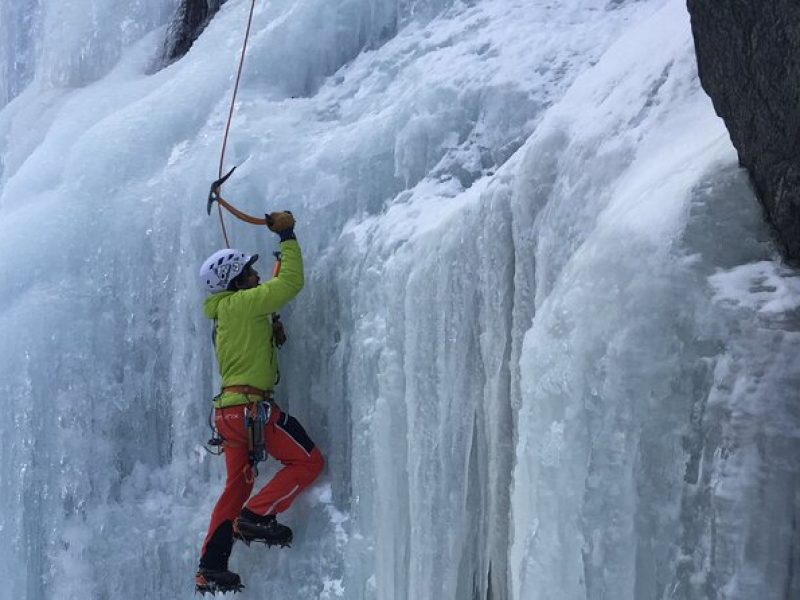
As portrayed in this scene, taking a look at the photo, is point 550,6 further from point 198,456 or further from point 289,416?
point 198,456

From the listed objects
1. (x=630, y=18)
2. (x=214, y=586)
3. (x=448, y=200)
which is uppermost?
(x=630, y=18)

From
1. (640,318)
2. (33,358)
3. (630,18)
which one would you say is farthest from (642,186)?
(33,358)

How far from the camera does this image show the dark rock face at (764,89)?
216cm

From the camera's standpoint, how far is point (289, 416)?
4059mm

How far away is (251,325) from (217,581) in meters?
1.08

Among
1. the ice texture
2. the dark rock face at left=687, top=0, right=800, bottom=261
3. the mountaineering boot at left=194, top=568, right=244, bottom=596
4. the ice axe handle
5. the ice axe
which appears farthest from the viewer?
the ice axe handle

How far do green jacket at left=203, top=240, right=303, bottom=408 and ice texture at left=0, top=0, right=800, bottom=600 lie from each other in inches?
10.1

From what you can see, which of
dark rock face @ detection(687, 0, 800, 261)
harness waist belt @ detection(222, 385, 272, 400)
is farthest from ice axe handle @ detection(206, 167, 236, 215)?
dark rock face @ detection(687, 0, 800, 261)

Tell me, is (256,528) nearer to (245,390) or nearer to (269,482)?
(269,482)

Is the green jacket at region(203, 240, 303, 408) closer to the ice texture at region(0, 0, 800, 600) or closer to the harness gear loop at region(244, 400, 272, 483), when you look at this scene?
the harness gear loop at region(244, 400, 272, 483)

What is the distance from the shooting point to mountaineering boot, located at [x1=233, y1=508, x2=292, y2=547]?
4023 millimetres

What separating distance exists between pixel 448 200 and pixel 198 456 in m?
1.79

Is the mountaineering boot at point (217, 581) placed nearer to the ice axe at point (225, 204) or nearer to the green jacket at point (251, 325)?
the green jacket at point (251, 325)

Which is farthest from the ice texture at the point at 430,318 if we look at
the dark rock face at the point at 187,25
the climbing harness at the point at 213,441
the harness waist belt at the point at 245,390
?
the dark rock face at the point at 187,25
